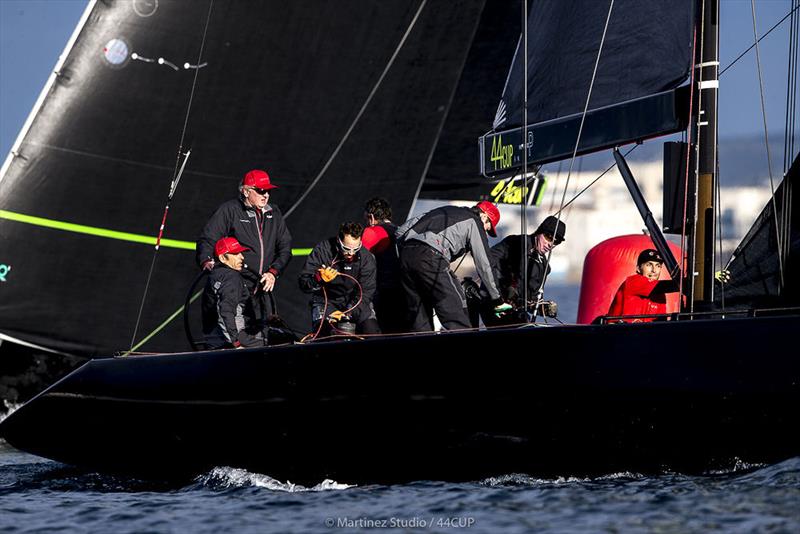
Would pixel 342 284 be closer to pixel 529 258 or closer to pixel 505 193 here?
pixel 529 258

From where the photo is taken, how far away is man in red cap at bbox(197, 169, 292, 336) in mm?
6988

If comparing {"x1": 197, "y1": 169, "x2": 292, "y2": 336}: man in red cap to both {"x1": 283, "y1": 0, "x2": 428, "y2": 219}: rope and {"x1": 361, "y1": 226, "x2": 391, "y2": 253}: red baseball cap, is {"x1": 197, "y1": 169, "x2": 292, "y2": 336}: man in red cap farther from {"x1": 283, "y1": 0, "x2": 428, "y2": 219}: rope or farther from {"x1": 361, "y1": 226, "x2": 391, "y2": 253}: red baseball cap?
{"x1": 283, "y1": 0, "x2": 428, "y2": 219}: rope

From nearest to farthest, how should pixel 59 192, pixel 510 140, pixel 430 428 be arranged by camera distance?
pixel 430 428, pixel 510 140, pixel 59 192

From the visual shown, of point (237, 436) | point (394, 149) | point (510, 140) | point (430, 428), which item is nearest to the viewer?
point (430, 428)

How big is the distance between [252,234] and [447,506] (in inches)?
101

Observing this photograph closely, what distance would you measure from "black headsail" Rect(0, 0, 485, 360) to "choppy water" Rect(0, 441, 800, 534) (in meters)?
3.54

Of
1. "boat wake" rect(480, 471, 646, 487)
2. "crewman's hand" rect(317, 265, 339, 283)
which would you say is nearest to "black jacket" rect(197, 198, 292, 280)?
"crewman's hand" rect(317, 265, 339, 283)

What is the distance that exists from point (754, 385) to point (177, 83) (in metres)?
5.34

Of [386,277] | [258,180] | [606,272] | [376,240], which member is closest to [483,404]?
[386,277]

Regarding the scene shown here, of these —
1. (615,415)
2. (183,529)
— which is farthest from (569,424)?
(183,529)

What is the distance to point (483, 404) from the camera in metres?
5.40

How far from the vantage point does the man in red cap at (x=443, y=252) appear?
614cm

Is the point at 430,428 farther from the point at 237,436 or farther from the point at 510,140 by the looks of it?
the point at 510,140

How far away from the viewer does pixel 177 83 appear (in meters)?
9.34
